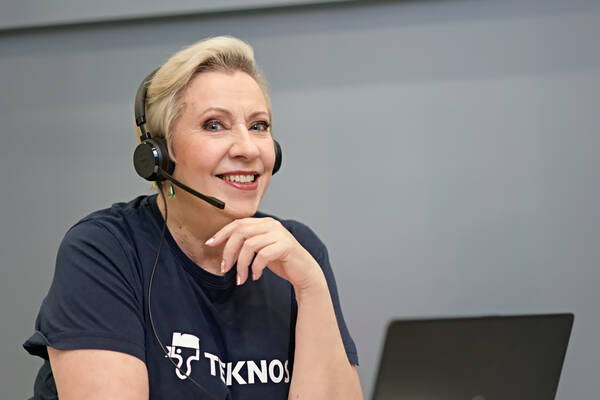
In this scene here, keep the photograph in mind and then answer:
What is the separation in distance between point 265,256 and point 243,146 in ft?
0.77

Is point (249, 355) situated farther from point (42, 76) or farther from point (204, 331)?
point (42, 76)

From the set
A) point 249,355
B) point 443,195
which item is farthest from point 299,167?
point 249,355

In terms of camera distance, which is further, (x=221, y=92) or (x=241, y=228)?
(x=221, y=92)

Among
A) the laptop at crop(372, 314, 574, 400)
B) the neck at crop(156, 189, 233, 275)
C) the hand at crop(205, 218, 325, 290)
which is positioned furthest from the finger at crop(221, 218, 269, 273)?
the laptop at crop(372, 314, 574, 400)

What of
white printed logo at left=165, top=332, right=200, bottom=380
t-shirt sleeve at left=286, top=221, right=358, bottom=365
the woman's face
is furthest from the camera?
t-shirt sleeve at left=286, top=221, right=358, bottom=365

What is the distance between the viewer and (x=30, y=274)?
210 centimetres

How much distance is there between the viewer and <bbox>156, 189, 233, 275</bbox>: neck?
141 cm

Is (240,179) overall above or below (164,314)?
above

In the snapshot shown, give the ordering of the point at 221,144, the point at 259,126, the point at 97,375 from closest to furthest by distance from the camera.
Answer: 1. the point at 97,375
2. the point at 221,144
3. the point at 259,126

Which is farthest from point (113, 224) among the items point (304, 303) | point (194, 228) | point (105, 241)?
point (304, 303)

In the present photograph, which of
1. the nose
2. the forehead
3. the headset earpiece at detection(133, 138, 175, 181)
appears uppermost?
the forehead

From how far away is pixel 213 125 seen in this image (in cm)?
140

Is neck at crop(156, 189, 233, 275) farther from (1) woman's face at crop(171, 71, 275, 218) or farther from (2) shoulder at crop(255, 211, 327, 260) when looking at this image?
(2) shoulder at crop(255, 211, 327, 260)

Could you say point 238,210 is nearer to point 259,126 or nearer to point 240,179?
point 240,179
